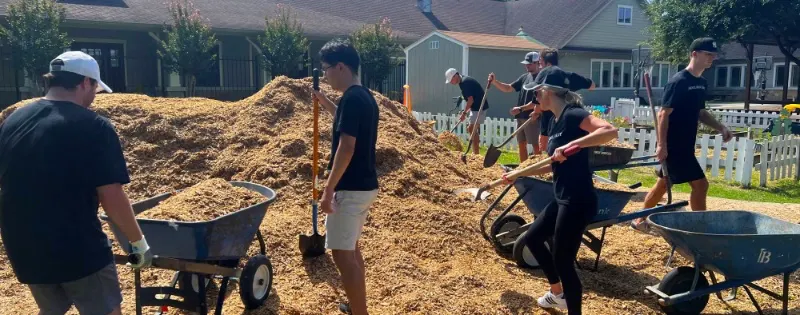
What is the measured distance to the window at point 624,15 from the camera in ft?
86.7

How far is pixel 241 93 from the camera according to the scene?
64.6 feet

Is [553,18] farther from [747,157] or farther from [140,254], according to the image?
[140,254]

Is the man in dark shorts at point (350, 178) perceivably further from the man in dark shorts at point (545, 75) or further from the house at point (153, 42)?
the house at point (153, 42)

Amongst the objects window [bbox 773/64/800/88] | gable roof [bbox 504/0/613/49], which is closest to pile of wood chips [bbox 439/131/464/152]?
gable roof [bbox 504/0/613/49]

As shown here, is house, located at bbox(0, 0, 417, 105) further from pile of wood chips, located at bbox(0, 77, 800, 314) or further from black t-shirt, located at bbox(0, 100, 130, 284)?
black t-shirt, located at bbox(0, 100, 130, 284)

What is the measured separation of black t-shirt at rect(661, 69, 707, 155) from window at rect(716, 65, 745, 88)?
1371 inches

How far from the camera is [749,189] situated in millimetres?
9328

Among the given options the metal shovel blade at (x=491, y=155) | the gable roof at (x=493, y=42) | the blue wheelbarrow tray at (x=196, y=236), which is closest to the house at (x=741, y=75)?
the gable roof at (x=493, y=42)

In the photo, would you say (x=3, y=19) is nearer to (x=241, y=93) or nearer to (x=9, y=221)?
(x=241, y=93)

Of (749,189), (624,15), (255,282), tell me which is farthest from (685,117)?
(624,15)

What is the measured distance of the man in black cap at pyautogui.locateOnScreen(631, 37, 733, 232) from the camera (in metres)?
5.21

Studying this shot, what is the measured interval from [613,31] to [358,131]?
81.3 feet

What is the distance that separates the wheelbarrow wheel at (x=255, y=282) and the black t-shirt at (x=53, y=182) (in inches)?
51.7

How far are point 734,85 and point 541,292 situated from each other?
36.9 m
